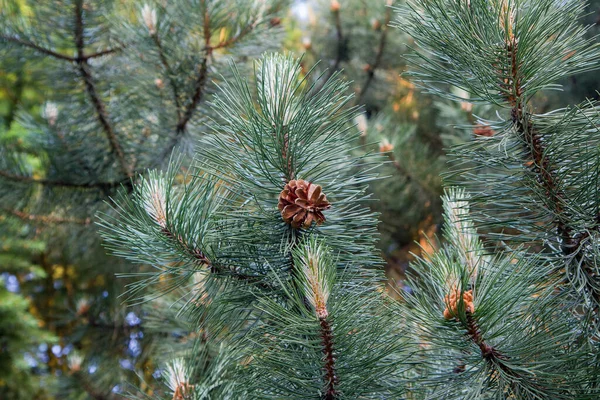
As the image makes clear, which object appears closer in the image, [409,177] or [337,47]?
[409,177]

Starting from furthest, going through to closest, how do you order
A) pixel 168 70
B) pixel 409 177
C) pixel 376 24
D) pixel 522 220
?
pixel 376 24, pixel 409 177, pixel 168 70, pixel 522 220

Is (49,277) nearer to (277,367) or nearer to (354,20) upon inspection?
(354,20)

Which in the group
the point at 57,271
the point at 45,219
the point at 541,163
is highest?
the point at 541,163

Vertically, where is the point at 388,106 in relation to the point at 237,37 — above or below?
below

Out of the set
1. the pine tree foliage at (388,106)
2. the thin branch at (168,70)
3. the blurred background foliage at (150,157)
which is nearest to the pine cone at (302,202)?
the blurred background foliage at (150,157)

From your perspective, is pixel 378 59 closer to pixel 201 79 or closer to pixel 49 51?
pixel 201 79

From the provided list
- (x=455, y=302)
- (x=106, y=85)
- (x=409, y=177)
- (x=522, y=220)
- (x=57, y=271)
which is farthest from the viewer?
(x=57, y=271)

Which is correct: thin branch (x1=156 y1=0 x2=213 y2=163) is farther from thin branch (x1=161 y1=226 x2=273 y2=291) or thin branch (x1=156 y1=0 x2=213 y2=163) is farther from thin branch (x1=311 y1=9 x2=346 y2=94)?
thin branch (x1=311 y1=9 x2=346 y2=94)

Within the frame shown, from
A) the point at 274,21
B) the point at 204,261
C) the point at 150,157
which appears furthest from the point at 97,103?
the point at 204,261
